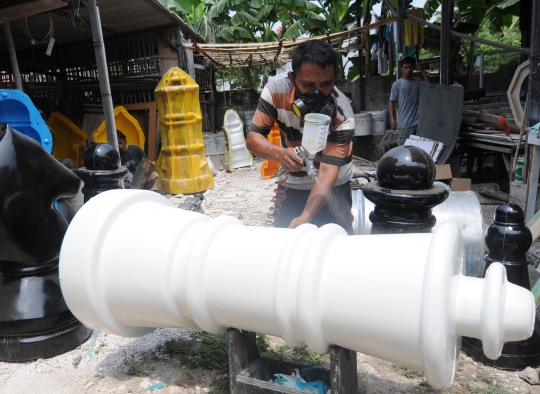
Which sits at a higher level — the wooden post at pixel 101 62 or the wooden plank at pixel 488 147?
the wooden post at pixel 101 62

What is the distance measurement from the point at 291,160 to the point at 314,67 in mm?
505

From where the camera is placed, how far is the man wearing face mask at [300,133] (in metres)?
2.54

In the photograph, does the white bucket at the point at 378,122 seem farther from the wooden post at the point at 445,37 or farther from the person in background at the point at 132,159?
the person in background at the point at 132,159

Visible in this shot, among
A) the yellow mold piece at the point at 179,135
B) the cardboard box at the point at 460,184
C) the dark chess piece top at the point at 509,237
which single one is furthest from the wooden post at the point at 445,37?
the dark chess piece top at the point at 509,237

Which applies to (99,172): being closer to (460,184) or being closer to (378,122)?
(460,184)

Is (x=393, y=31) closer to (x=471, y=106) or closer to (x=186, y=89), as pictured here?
(x=471, y=106)

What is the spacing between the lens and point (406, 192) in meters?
2.37

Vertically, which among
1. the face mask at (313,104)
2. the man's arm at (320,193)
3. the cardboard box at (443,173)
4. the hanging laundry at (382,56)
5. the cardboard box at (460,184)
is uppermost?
the hanging laundry at (382,56)

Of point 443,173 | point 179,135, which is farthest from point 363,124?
point 443,173

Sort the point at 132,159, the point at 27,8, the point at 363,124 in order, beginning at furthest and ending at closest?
the point at 363,124 → the point at 132,159 → the point at 27,8

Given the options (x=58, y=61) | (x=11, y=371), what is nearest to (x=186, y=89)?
(x=58, y=61)

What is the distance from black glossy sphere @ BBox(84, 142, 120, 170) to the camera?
12.7ft

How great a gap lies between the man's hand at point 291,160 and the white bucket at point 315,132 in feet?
0.27

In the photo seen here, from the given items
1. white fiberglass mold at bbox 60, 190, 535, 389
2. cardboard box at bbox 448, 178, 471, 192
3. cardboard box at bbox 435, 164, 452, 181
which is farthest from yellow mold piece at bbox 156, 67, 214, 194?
white fiberglass mold at bbox 60, 190, 535, 389
